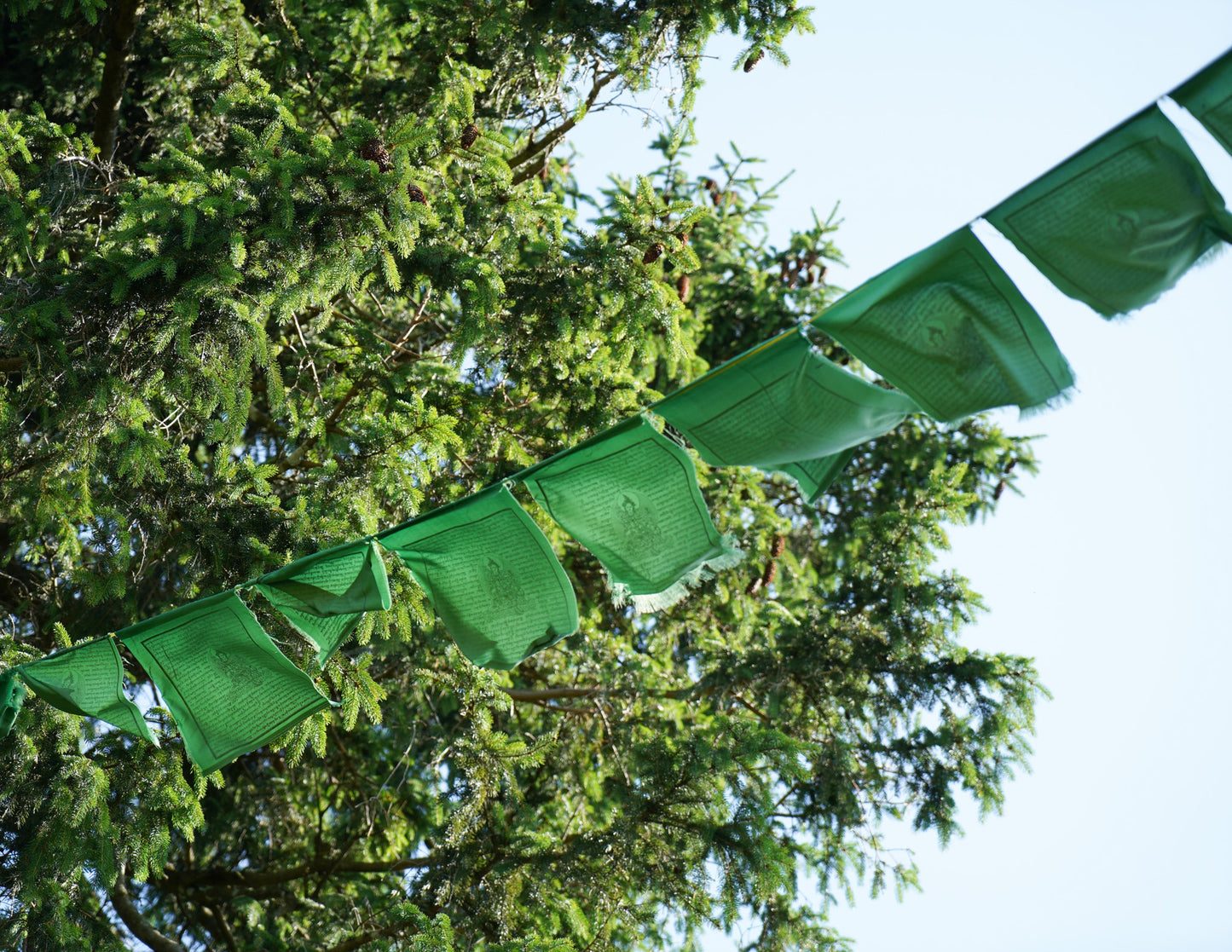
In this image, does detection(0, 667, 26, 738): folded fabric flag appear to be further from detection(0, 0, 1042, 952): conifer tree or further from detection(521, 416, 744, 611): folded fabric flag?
detection(521, 416, 744, 611): folded fabric flag

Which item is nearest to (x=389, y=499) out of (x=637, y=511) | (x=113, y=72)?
(x=637, y=511)

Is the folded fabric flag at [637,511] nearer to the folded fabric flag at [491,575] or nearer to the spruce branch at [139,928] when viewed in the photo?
the folded fabric flag at [491,575]

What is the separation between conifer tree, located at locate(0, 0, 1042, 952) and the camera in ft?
16.2

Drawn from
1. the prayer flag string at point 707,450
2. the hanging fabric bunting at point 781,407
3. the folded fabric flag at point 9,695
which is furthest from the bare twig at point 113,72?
the hanging fabric bunting at point 781,407

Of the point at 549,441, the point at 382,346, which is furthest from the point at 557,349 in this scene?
the point at 382,346

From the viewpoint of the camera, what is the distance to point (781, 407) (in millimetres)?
3410

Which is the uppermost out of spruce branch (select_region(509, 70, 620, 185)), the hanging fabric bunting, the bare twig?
the bare twig

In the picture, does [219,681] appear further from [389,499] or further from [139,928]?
[139,928]

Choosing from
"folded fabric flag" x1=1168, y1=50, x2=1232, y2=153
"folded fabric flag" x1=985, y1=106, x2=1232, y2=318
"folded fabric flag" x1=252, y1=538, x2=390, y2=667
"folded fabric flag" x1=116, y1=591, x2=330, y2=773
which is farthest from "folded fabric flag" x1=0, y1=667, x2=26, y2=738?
"folded fabric flag" x1=1168, y1=50, x2=1232, y2=153

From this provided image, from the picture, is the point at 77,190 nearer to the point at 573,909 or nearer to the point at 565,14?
the point at 565,14

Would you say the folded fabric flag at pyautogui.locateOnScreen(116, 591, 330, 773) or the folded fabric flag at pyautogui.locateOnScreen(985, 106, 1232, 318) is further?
the folded fabric flag at pyautogui.locateOnScreen(116, 591, 330, 773)

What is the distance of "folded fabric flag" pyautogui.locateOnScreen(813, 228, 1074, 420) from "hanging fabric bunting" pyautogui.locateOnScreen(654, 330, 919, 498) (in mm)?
96

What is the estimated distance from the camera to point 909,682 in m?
6.82

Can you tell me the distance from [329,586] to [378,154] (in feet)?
7.05
